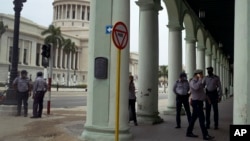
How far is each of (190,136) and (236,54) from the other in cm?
309

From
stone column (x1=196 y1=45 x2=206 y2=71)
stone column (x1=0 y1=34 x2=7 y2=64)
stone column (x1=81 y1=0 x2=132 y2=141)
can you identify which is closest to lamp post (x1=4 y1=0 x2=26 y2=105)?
stone column (x1=81 y1=0 x2=132 y2=141)

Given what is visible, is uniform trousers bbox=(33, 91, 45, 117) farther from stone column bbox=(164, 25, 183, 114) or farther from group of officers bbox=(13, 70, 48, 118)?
stone column bbox=(164, 25, 183, 114)

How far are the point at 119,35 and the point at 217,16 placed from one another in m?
16.7

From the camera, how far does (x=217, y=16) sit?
22172mm

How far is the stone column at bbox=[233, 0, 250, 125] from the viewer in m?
7.06

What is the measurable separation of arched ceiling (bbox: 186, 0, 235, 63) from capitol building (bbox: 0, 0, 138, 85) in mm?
62348

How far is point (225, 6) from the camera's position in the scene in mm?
19672

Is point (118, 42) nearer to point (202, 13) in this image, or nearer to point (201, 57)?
point (202, 13)

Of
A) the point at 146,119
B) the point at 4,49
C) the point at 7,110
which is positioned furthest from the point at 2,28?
the point at 146,119

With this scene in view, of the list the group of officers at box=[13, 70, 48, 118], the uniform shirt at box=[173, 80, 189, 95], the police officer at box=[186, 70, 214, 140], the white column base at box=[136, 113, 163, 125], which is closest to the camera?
the police officer at box=[186, 70, 214, 140]

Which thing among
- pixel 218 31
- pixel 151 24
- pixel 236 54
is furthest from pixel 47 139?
pixel 218 31

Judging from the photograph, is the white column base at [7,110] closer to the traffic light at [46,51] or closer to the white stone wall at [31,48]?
the traffic light at [46,51]

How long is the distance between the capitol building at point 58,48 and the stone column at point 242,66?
7852 centimetres

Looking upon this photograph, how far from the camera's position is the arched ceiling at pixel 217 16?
19.0 meters
